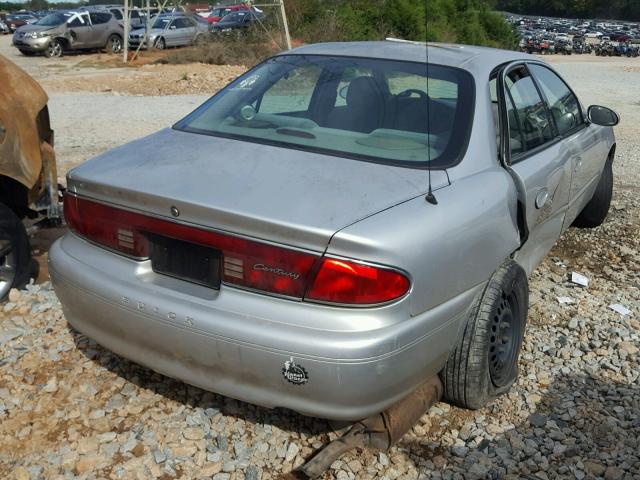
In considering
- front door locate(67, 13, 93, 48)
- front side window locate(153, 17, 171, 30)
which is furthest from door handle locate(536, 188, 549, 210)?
front side window locate(153, 17, 171, 30)

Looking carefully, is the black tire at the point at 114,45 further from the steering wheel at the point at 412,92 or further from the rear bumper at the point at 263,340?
the rear bumper at the point at 263,340

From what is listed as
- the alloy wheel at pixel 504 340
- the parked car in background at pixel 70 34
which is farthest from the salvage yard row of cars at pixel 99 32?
the alloy wheel at pixel 504 340

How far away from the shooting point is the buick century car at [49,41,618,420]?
253cm

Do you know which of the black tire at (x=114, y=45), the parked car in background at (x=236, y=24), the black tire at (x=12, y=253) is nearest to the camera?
the black tire at (x=12, y=253)

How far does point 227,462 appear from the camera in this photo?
2.99 m

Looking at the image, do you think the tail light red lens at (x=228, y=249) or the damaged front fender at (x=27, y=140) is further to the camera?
the damaged front fender at (x=27, y=140)

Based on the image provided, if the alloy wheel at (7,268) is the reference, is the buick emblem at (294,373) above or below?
above

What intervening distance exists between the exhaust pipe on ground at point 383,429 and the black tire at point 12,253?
8.25 feet

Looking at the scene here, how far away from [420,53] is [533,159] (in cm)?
84

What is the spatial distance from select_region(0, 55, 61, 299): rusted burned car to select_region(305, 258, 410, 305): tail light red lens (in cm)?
270

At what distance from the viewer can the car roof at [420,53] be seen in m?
3.76

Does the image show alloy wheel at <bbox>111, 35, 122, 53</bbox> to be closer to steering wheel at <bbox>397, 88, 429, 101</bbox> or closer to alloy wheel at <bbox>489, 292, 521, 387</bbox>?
steering wheel at <bbox>397, 88, 429, 101</bbox>

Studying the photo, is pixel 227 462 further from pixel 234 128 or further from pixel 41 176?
pixel 41 176

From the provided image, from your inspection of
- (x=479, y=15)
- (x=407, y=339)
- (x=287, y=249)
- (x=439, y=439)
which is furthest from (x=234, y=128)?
(x=479, y=15)
